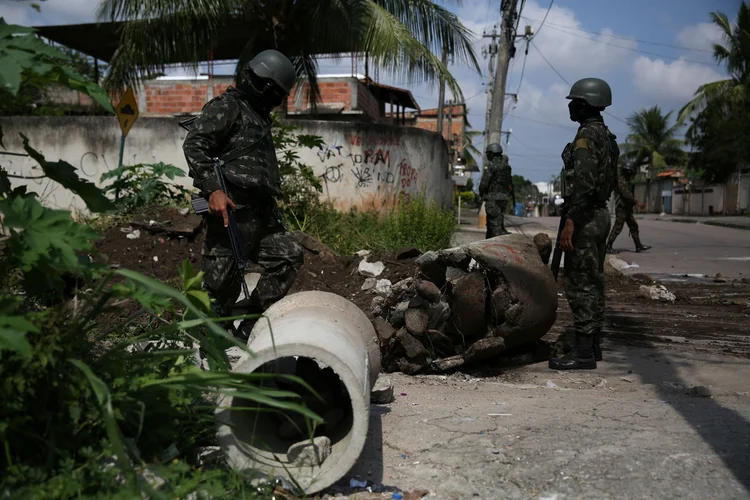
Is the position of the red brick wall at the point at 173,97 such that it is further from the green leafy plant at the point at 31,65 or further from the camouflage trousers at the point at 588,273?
the green leafy plant at the point at 31,65

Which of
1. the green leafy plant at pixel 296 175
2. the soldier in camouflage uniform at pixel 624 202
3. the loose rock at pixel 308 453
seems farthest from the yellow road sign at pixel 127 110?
the soldier in camouflage uniform at pixel 624 202

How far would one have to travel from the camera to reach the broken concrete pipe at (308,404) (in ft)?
7.12

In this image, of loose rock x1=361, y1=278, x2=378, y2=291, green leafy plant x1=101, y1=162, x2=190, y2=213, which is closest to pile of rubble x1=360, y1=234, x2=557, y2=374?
loose rock x1=361, y1=278, x2=378, y2=291

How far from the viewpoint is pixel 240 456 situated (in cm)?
221

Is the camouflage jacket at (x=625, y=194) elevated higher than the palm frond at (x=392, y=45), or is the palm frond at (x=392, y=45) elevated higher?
the palm frond at (x=392, y=45)

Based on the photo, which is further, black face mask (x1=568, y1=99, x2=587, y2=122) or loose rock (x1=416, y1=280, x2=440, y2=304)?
black face mask (x1=568, y1=99, x2=587, y2=122)

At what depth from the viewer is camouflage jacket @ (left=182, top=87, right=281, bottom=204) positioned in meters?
3.62

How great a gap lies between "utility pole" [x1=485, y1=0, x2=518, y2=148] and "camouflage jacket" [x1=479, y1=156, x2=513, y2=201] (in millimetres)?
3814

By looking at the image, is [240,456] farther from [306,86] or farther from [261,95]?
[306,86]

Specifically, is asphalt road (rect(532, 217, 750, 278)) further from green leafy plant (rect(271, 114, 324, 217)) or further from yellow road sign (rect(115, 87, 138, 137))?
yellow road sign (rect(115, 87, 138, 137))

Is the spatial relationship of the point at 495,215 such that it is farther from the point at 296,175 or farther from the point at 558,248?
the point at 558,248

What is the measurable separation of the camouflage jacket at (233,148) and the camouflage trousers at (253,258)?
0.15 m

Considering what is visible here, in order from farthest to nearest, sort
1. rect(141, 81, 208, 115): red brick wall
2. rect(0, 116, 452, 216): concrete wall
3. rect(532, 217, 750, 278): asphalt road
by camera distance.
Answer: rect(141, 81, 208, 115): red brick wall < rect(0, 116, 452, 216): concrete wall < rect(532, 217, 750, 278): asphalt road

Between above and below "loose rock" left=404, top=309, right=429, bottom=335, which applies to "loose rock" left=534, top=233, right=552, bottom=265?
above
